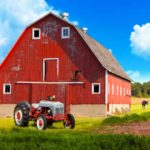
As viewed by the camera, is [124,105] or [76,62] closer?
[76,62]

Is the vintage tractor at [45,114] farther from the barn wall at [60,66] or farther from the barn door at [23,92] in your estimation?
the barn door at [23,92]

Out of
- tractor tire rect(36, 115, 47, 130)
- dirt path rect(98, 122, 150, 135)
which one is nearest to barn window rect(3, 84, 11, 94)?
tractor tire rect(36, 115, 47, 130)

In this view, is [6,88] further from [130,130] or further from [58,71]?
[130,130]

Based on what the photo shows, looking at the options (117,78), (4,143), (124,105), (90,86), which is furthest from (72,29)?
(4,143)

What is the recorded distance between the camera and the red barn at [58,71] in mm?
37875

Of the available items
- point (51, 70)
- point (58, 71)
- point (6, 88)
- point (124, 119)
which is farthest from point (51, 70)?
point (124, 119)

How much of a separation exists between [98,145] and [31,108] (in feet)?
39.2

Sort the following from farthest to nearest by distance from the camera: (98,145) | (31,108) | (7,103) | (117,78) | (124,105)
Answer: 1. (124,105)
2. (117,78)
3. (7,103)
4. (31,108)
5. (98,145)

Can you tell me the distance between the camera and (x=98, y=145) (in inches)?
521

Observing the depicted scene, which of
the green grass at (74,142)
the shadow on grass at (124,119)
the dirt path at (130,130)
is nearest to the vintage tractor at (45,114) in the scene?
the shadow on grass at (124,119)

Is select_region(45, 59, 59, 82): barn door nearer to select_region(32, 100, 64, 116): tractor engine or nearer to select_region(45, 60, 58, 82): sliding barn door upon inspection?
select_region(45, 60, 58, 82): sliding barn door

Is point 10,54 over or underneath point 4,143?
over

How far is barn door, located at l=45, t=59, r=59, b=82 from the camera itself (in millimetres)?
39250

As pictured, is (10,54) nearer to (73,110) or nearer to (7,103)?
(7,103)
